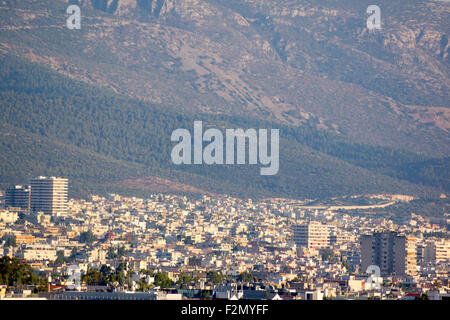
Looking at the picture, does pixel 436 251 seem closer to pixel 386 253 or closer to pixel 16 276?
pixel 386 253

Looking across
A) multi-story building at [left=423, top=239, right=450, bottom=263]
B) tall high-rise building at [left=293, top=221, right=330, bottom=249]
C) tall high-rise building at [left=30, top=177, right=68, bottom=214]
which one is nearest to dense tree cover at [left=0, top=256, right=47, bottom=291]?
multi-story building at [left=423, top=239, right=450, bottom=263]

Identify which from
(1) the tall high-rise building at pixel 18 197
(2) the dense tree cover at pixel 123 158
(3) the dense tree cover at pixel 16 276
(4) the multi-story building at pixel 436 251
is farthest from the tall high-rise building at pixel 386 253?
(2) the dense tree cover at pixel 123 158

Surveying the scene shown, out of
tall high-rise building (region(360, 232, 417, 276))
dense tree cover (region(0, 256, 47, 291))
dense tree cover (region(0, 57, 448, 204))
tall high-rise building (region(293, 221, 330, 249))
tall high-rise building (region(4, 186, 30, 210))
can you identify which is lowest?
dense tree cover (region(0, 256, 47, 291))

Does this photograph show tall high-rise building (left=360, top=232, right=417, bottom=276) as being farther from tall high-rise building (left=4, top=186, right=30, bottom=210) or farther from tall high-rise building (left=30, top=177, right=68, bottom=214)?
tall high-rise building (left=4, top=186, right=30, bottom=210)

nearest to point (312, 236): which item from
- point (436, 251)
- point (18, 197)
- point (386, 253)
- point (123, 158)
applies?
point (436, 251)

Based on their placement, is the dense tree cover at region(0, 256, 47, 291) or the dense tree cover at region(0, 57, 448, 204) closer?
the dense tree cover at region(0, 256, 47, 291)
